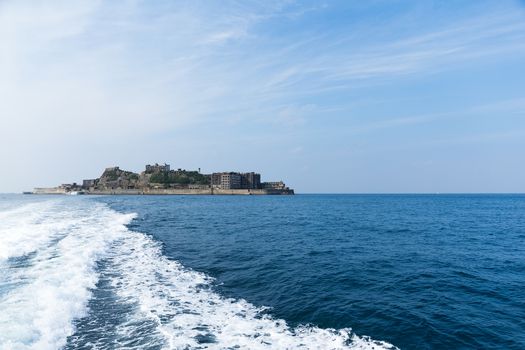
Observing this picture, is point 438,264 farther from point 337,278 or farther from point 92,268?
point 92,268

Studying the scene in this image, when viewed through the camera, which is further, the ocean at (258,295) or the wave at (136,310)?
the ocean at (258,295)

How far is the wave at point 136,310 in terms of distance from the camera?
29.1 ft

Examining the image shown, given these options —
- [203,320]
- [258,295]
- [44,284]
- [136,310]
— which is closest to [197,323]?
[203,320]

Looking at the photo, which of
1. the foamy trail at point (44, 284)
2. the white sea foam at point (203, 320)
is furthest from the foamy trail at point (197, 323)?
the foamy trail at point (44, 284)

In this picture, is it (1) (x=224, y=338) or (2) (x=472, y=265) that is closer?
(1) (x=224, y=338)

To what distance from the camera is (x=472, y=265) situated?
1781 cm

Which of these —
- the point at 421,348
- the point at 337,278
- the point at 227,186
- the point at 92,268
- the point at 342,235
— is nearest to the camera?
the point at 421,348

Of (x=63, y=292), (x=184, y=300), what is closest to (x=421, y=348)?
(x=184, y=300)

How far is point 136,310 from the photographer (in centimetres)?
1109

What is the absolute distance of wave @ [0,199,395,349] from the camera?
349 inches

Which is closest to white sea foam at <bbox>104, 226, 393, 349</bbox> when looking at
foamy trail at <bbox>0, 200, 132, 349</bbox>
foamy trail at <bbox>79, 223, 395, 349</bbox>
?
foamy trail at <bbox>79, 223, 395, 349</bbox>

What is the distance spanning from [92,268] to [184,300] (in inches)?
251

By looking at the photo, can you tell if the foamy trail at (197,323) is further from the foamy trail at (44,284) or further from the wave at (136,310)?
the foamy trail at (44,284)

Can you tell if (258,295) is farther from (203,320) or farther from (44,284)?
(44,284)
